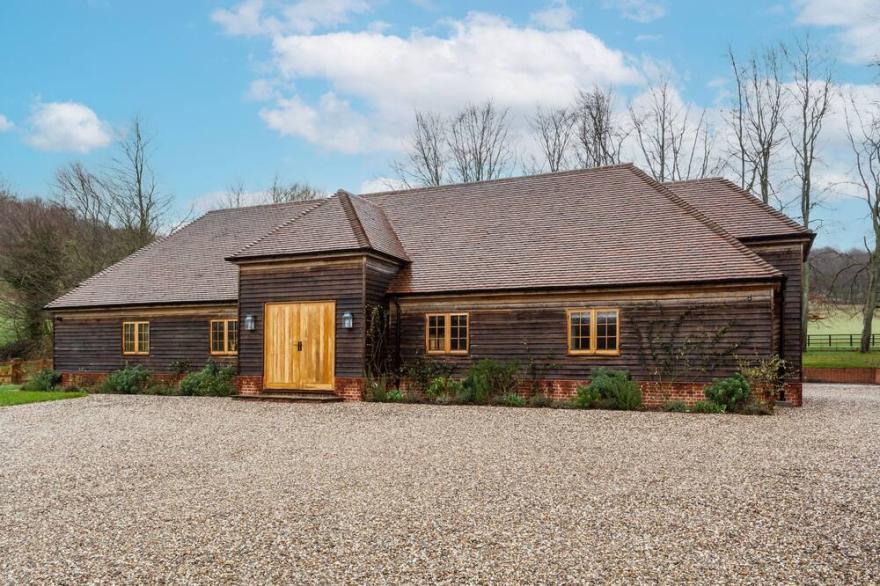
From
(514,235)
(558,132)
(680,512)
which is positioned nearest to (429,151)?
(558,132)

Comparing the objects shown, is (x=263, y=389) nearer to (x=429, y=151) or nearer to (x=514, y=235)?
(x=514, y=235)

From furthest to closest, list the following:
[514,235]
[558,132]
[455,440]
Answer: [558,132] < [514,235] < [455,440]

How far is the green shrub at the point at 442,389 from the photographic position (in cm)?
1620

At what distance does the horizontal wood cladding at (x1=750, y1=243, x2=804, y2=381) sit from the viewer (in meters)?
16.2

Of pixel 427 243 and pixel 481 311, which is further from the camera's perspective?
pixel 427 243

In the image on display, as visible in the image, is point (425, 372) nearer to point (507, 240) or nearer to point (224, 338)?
point (507, 240)

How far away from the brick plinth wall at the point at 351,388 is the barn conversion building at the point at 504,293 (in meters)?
0.03

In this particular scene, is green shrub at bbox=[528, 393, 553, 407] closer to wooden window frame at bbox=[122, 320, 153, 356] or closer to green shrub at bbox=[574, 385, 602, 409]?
green shrub at bbox=[574, 385, 602, 409]

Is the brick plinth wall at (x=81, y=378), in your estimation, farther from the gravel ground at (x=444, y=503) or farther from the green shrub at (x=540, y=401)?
the green shrub at (x=540, y=401)

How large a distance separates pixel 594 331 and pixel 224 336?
1063cm

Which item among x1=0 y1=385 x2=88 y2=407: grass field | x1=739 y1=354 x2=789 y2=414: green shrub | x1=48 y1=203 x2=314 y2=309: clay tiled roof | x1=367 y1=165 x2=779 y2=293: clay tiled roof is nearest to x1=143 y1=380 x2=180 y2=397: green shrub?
x1=0 y1=385 x2=88 y2=407: grass field

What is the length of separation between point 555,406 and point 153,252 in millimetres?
15754

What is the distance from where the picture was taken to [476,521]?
5836 mm

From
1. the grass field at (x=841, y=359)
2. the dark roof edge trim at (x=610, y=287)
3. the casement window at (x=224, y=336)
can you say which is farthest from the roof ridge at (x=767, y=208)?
the casement window at (x=224, y=336)
